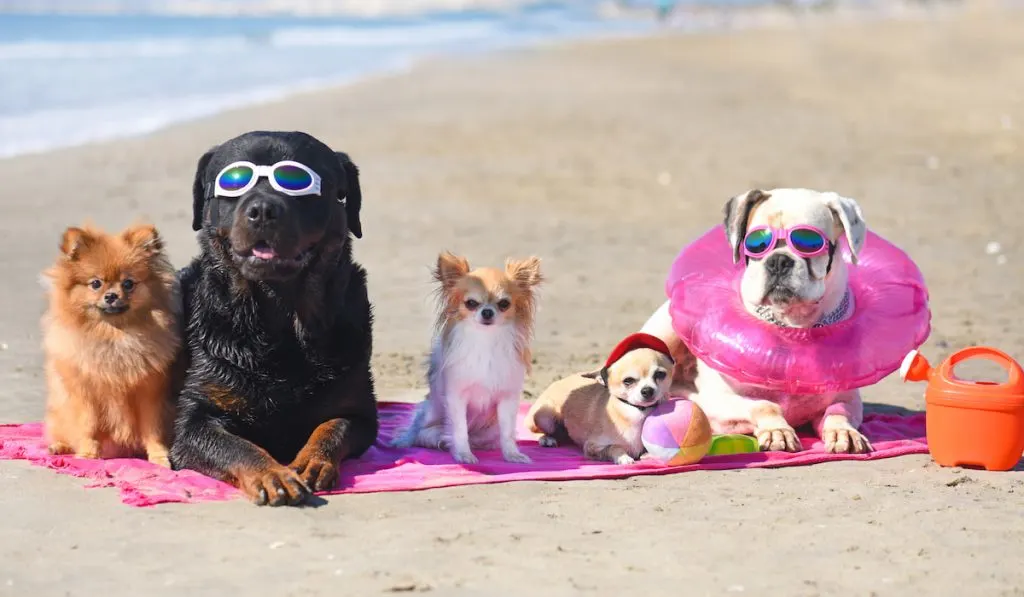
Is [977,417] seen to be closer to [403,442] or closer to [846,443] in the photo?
[846,443]

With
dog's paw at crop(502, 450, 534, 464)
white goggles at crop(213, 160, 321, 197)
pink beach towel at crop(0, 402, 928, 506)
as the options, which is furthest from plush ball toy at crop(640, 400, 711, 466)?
white goggles at crop(213, 160, 321, 197)

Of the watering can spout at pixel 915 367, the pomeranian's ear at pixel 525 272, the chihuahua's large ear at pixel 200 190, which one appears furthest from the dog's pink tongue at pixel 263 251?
the watering can spout at pixel 915 367

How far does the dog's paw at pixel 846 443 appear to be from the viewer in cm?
662

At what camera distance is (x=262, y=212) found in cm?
566

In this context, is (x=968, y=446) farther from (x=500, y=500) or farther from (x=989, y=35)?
(x=989, y=35)

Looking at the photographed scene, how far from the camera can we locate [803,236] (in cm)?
658

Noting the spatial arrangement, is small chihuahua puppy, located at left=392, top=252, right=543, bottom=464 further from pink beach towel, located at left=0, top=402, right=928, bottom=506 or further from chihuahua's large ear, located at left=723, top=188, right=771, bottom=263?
chihuahua's large ear, located at left=723, top=188, right=771, bottom=263

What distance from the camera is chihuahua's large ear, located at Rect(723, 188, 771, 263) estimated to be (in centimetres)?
682

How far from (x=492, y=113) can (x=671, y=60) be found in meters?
13.5

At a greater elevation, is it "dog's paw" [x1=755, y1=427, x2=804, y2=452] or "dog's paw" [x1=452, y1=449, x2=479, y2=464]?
"dog's paw" [x1=755, y1=427, x2=804, y2=452]

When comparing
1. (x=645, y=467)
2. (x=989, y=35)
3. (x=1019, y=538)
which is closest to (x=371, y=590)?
(x=645, y=467)

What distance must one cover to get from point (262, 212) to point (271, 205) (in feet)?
0.16

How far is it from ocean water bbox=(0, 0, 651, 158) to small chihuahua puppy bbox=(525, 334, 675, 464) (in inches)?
482

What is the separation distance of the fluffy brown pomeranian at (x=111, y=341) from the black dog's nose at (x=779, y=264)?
2860 millimetres
